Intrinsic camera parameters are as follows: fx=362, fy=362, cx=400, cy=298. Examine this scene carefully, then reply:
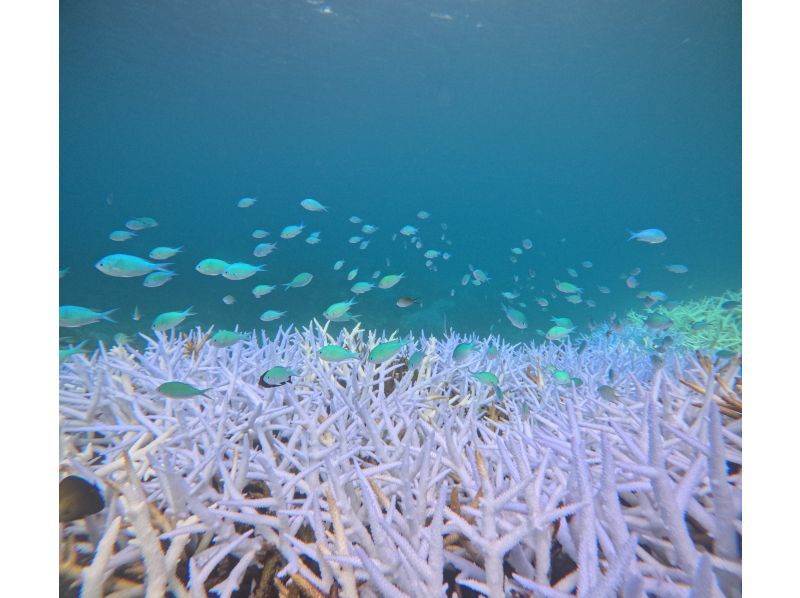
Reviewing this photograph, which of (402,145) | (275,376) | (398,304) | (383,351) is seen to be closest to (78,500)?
(275,376)

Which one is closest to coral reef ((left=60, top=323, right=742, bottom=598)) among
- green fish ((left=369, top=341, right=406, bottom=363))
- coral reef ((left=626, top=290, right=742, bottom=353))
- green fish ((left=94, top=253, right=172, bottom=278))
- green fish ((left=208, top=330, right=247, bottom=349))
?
green fish ((left=369, top=341, right=406, bottom=363))

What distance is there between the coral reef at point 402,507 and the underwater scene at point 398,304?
1 cm

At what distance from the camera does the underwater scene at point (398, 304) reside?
1182mm

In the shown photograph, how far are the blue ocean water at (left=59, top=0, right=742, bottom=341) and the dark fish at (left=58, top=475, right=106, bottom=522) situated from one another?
294cm

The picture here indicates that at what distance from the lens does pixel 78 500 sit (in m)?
1.31

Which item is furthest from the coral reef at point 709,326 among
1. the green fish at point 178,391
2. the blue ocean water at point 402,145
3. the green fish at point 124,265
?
the green fish at point 124,265

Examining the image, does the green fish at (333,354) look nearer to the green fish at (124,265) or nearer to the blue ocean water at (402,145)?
the green fish at (124,265)

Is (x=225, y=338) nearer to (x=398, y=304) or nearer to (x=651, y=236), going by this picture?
(x=398, y=304)

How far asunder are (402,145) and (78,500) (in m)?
52.6

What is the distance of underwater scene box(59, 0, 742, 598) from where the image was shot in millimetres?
1182
